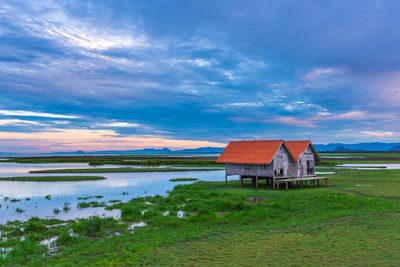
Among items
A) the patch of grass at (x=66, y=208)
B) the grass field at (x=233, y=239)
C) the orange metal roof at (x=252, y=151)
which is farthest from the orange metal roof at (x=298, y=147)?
the patch of grass at (x=66, y=208)

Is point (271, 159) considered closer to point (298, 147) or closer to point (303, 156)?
point (298, 147)

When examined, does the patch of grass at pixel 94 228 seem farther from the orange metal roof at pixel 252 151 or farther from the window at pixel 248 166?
the window at pixel 248 166

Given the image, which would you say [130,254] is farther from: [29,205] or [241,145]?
[241,145]

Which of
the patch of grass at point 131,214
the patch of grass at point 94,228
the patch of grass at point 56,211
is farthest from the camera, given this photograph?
the patch of grass at point 56,211

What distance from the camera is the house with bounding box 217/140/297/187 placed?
35.6 metres

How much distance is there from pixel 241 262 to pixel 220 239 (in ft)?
10.7

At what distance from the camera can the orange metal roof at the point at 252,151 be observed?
35591 mm

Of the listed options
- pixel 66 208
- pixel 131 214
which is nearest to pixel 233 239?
pixel 131 214

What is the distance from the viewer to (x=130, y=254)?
39.0 feet

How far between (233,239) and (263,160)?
2211 cm

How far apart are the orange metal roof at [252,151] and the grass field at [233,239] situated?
1428cm

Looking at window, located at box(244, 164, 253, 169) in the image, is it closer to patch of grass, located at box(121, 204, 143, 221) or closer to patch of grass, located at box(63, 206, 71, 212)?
patch of grass, located at box(121, 204, 143, 221)

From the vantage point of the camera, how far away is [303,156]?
40156 millimetres

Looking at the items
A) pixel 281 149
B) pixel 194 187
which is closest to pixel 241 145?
pixel 281 149
